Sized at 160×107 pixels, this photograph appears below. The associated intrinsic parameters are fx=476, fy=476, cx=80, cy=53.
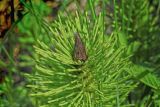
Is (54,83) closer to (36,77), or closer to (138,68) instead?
(36,77)

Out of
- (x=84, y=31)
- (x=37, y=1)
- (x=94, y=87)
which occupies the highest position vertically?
(x=37, y=1)

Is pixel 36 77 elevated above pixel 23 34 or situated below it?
below

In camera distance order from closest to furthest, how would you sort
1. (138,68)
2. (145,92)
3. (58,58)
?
(58,58)
(138,68)
(145,92)

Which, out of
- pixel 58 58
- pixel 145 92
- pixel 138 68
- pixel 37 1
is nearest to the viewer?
pixel 58 58

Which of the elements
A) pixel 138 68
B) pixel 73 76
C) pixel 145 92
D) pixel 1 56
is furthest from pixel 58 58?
pixel 1 56
